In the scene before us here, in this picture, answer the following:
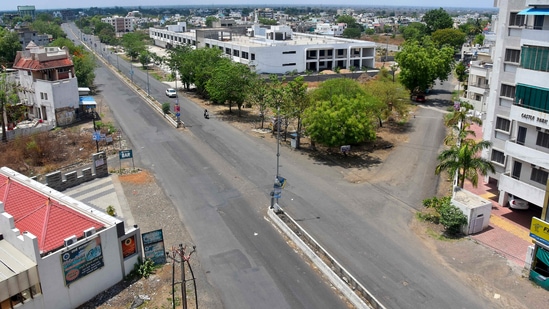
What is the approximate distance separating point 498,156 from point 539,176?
4.74 m

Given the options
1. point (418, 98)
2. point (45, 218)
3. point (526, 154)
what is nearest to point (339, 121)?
point (526, 154)

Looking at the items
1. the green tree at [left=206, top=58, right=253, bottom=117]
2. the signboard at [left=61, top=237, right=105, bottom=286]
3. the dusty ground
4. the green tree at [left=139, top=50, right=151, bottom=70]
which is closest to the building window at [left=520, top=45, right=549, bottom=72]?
the dusty ground

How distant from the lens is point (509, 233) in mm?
27516

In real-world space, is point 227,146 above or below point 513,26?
below

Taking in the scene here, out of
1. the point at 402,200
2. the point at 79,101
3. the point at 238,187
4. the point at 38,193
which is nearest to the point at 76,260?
the point at 38,193

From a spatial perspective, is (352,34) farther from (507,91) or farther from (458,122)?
(507,91)

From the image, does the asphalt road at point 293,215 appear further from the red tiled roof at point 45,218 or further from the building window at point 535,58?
the building window at point 535,58

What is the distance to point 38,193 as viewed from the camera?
24328 millimetres

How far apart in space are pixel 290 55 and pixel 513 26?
6495cm

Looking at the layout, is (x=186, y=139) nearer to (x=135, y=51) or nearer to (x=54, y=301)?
(x=54, y=301)

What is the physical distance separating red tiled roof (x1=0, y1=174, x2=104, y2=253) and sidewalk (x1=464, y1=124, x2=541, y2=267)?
2191 centimetres

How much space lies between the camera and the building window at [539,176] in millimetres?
27438

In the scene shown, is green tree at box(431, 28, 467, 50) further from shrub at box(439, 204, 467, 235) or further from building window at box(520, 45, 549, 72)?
shrub at box(439, 204, 467, 235)

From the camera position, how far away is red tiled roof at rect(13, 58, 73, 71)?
5259 centimetres
